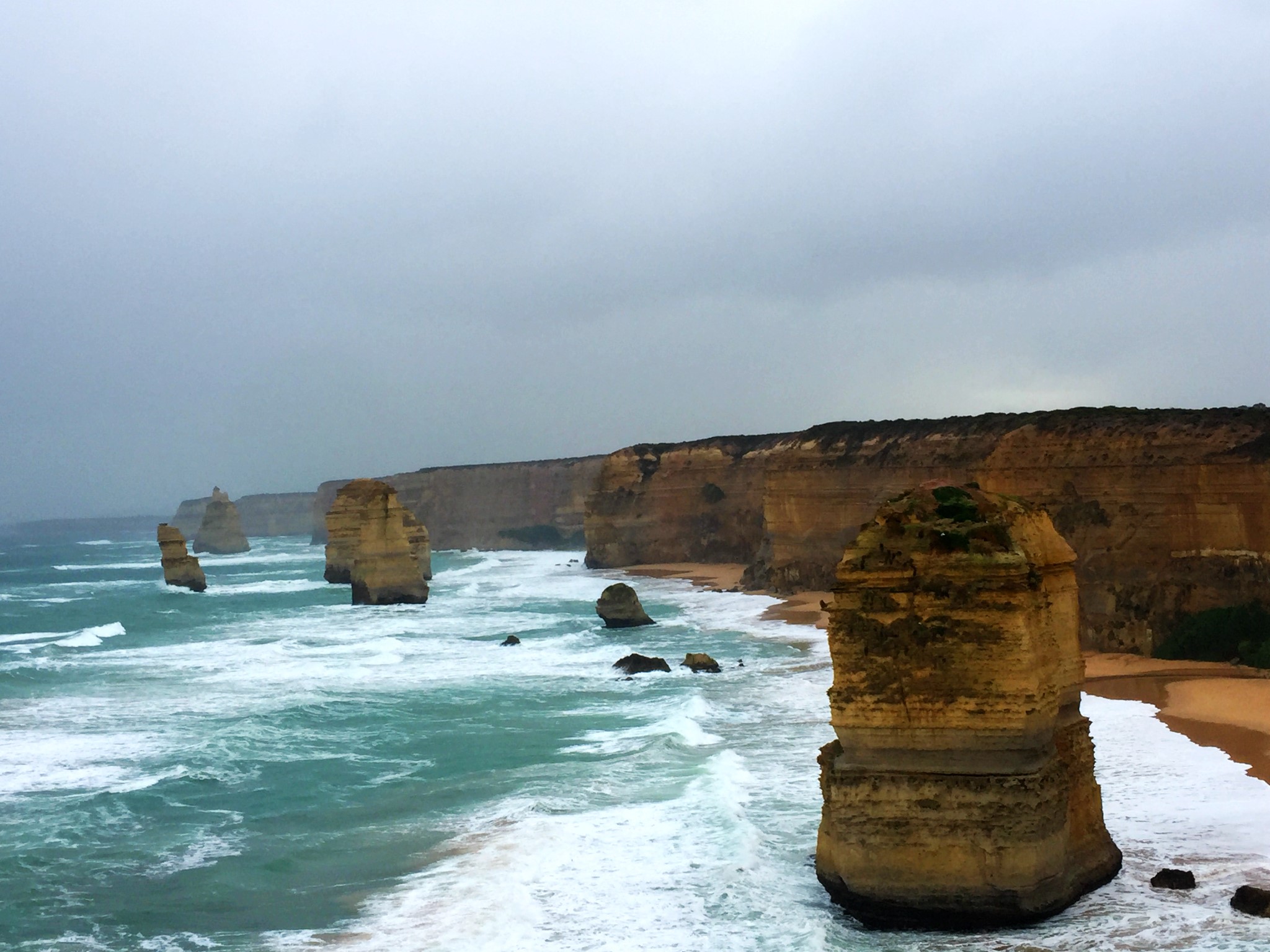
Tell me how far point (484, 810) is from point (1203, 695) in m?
12.4

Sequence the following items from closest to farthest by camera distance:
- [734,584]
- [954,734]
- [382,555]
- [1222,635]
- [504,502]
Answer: [954,734] < [1222,635] < [382,555] < [734,584] < [504,502]

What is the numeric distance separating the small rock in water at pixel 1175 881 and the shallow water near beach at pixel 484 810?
10 cm

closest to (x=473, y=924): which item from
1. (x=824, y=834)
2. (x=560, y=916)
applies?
(x=560, y=916)

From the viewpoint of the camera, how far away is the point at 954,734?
34.7ft

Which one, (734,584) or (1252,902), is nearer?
(1252,902)

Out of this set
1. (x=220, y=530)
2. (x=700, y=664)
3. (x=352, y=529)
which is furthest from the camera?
(x=220, y=530)

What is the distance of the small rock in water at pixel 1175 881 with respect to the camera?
34.9 feet

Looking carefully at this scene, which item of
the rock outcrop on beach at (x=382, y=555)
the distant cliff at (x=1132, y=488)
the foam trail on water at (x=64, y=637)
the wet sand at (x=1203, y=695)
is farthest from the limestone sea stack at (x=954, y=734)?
the rock outcrop on beach at (x=382, y=555)

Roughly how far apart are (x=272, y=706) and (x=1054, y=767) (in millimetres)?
19006

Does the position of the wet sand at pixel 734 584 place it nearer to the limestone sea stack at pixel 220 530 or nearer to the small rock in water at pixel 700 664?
the small rock in water at pixel 700 664

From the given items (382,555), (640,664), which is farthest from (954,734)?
(382,555)

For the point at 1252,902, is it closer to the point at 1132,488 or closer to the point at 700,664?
the point at 1132,488

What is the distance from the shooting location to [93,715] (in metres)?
25.0

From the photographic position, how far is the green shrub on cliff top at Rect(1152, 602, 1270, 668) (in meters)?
23.5
